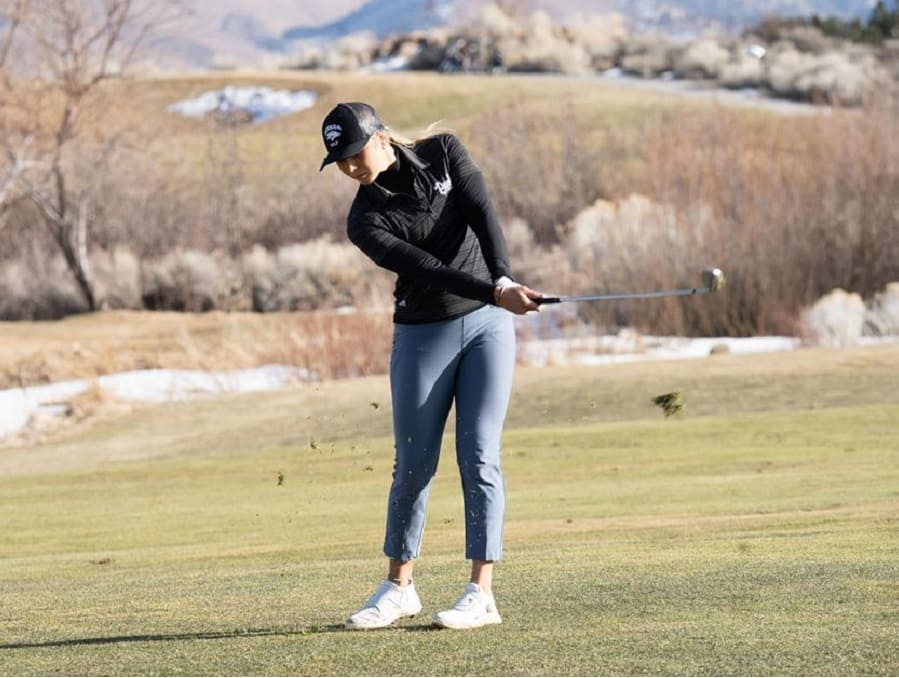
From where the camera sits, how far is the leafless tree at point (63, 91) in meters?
50.8

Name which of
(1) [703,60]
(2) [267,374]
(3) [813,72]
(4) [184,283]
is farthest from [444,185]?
(1) [703,60]

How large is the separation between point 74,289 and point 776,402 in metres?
30.8

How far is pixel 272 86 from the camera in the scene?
93688 millimetres

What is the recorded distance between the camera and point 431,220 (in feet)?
22.7

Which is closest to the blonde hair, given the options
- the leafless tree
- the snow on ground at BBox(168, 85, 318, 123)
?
the leafless tree

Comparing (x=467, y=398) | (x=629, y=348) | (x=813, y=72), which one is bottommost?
(x=629, y=348)

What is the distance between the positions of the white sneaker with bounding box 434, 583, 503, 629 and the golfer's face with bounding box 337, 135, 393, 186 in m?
1.62

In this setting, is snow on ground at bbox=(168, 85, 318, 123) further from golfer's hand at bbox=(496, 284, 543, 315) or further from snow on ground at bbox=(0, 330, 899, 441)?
golfer's hand at bbox=(496, 284, 543, 315)

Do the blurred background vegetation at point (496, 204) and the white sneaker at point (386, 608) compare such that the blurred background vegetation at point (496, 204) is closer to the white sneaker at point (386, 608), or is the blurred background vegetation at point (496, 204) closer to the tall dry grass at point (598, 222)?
the tall dry grass at point (598, 222)

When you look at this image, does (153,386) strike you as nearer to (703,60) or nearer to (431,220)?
(431,220)

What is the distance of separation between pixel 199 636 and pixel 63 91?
48.7 meters

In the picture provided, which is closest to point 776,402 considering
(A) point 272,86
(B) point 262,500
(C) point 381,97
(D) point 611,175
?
(B) point 262,500

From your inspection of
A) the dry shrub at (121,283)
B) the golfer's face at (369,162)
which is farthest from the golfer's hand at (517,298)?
the dry shrub at (121,283)

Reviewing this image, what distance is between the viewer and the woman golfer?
269 inches
